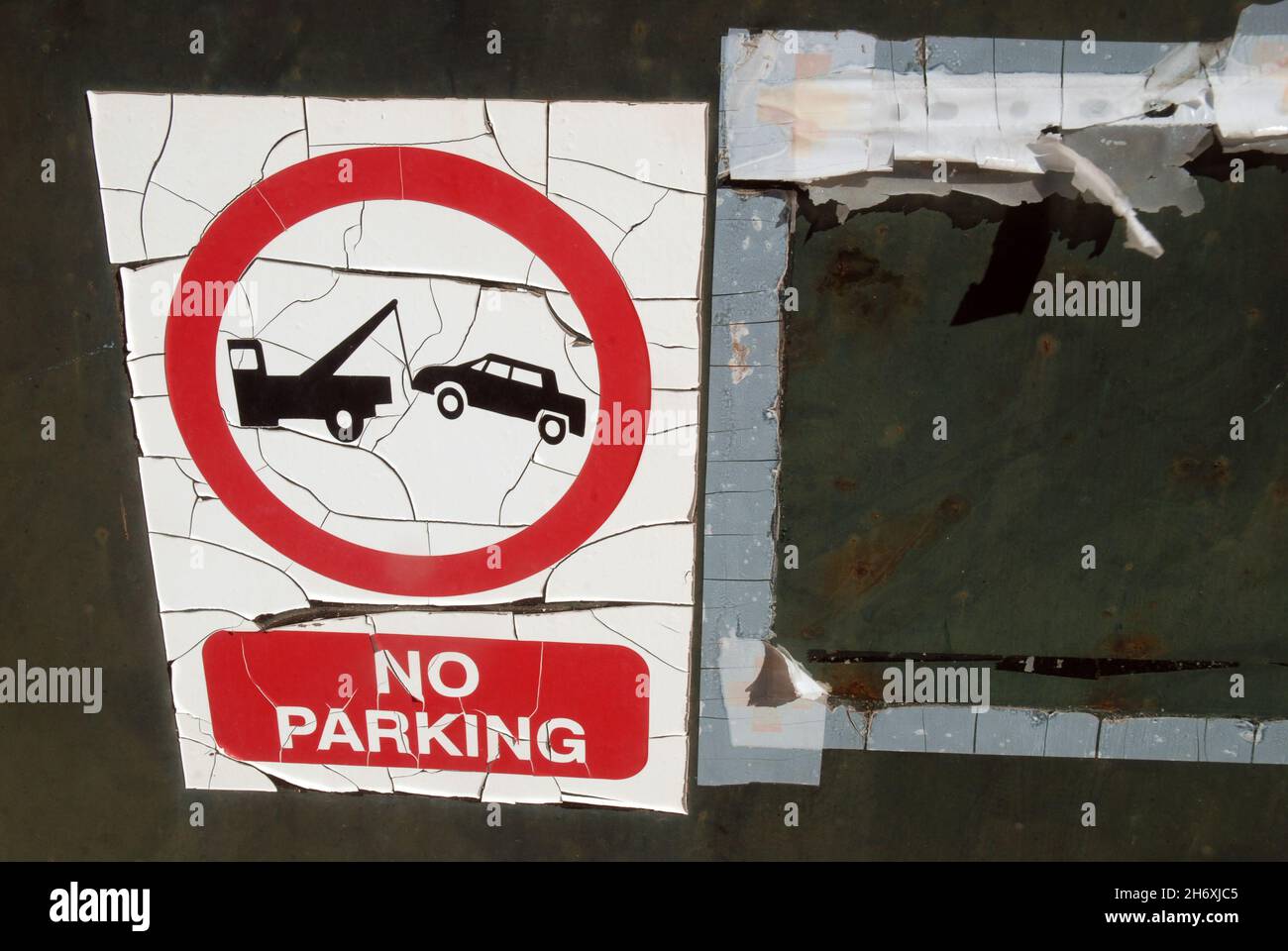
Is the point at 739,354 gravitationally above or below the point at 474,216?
below

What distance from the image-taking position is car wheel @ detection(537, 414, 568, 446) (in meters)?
1.43

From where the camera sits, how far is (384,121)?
136 centimetres

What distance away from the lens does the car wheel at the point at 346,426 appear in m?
1.44

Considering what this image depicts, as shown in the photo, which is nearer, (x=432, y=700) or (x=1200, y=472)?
(x=1200, y=472)

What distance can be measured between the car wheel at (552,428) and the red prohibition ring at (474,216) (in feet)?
0.30

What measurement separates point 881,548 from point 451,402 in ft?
3.09

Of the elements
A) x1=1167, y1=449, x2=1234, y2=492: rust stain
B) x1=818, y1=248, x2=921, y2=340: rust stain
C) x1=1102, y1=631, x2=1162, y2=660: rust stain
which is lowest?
x1=1102, y1=631, x2=1162, y2=660: rust stain

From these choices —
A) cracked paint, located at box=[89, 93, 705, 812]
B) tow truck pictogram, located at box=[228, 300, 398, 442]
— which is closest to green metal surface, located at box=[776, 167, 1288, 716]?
cracked paint, located at box=[89, 93, 705, 812]

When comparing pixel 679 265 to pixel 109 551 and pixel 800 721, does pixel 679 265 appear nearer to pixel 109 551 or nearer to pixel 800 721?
pixel 800 721

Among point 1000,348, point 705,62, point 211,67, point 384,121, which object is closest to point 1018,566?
Result: point 1000,348

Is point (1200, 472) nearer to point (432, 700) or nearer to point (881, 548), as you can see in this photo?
point (881, 548)

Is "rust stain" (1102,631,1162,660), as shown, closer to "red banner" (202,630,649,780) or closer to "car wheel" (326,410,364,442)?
"red banner" (202,630,649,780)

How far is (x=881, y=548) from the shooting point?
1.47 meters

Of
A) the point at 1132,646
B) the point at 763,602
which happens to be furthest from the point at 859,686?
the point at 1132,646
